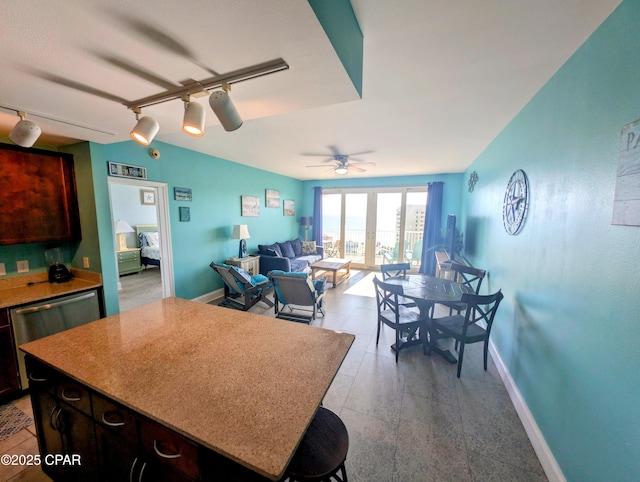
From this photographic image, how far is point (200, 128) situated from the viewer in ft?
4.17

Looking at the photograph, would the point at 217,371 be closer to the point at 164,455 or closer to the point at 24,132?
the point at 164,455

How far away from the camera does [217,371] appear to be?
1.06 metres

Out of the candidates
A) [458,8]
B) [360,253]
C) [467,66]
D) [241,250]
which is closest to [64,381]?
[458,8]

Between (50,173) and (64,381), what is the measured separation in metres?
2.28

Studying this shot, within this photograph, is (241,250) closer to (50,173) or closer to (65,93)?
(50,173)

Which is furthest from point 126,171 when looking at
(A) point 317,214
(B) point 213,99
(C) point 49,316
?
(A) point 317,214

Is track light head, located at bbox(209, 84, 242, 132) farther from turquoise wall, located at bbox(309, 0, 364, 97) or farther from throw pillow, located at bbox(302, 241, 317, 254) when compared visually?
throw pillow, located at bbox(302, 241, 317, 254)

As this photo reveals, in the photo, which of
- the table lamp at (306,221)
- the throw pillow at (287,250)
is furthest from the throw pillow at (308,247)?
the table lamp at (306,221)

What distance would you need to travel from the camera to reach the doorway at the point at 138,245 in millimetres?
3564

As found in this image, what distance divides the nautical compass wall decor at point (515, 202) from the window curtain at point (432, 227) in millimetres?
3451

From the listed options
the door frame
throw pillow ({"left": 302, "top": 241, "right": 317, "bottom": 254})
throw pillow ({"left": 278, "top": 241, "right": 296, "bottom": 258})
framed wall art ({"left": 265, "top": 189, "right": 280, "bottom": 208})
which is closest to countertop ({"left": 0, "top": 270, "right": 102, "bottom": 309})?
the door frame

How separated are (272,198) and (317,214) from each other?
1.65 meters

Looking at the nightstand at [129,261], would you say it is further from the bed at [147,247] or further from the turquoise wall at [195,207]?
the turquoise wall at [195,207]

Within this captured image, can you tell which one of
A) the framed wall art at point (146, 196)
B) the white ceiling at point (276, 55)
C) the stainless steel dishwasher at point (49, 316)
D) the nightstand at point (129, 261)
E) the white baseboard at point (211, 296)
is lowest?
the white baseboard at point (211, 296)
